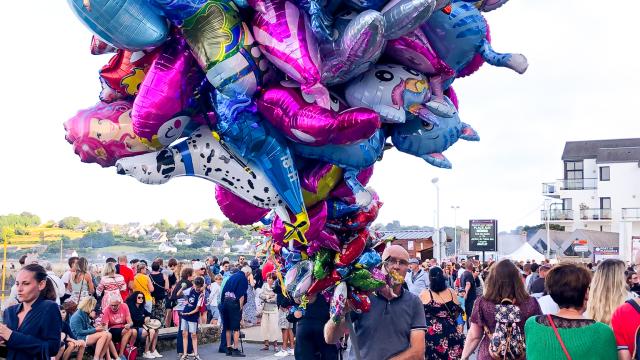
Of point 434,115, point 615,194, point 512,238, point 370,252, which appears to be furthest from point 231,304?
point 615,194

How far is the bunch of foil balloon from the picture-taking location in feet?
10.9

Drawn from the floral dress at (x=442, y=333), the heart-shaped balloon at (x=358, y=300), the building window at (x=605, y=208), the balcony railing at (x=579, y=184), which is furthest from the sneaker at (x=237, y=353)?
the balcony railing at (x=579, y=184)

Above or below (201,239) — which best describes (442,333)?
below

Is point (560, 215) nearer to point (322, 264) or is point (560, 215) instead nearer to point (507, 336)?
point (507, 336)

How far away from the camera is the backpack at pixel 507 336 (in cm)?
405

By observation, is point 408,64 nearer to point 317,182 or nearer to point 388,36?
point 388,36

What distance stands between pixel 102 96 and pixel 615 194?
47.9 metres

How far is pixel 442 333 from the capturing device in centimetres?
580

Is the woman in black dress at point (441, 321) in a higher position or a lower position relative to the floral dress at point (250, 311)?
higher

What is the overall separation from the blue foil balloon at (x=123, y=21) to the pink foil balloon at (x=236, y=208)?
1.02 meters

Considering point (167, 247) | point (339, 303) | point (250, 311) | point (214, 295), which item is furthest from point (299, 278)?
point (167, 247)

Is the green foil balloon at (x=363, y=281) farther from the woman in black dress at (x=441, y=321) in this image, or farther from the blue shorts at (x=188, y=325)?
the blue shorts at (x=188, y=325)

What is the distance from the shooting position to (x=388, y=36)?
3.50 m

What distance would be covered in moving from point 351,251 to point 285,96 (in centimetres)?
111
